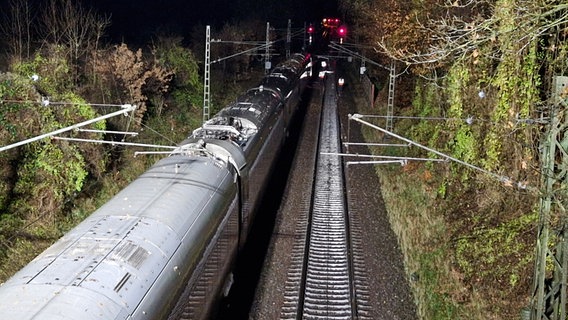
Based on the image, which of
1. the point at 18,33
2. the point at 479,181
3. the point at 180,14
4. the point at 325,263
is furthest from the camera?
the point at 180,14

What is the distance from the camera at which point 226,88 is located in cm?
3597

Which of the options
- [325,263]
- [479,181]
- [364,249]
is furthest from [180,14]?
[325,263]

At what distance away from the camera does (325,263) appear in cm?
1341

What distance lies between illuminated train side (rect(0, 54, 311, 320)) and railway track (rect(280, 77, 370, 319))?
1.85 metres

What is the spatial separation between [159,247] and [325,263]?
7.25 meters

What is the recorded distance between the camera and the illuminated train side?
213 inches

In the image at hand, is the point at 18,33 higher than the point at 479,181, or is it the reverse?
the point at 18,33

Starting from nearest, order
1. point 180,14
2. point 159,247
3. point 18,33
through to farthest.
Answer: point 159,247, point 18,33, point 180,14

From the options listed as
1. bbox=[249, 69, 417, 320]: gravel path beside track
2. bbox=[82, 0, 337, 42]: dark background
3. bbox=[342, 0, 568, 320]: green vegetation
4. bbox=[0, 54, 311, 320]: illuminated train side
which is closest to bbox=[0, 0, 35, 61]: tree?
bbox=[249, 69, 417, 320]: gravel path beside track

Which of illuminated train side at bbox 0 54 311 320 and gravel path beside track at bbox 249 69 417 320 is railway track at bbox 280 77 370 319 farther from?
illuminated train side at bbox 0 54 311 320

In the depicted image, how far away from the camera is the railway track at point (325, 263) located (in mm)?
11391

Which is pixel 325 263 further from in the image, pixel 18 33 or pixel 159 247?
pixel 18 33

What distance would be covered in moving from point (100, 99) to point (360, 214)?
36.8ft

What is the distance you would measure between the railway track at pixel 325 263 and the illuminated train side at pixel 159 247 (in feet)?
6.06
